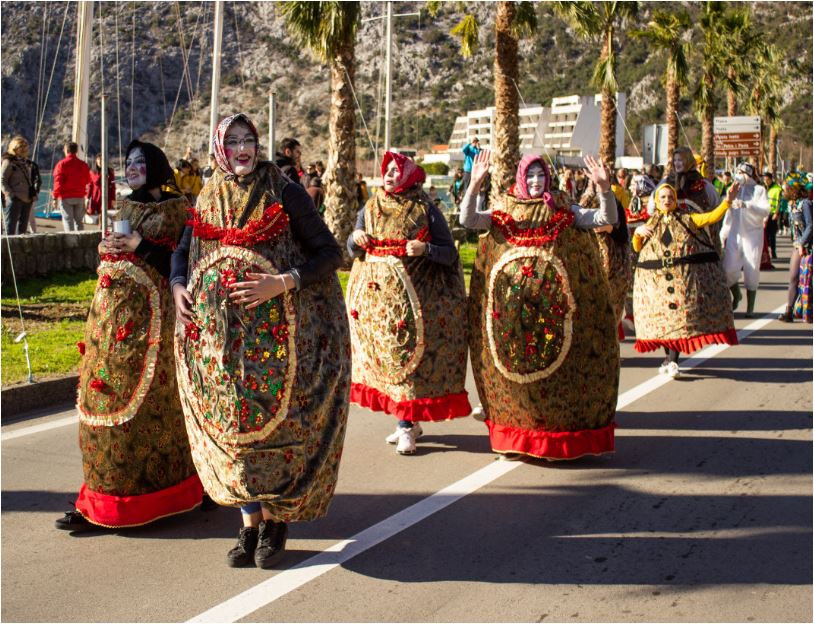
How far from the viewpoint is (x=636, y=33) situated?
3058 centimetres

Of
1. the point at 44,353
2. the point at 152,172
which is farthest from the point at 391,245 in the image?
the point at 44,353

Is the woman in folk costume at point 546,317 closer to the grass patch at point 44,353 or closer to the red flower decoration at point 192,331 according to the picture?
the red flower decoration at point 192,331

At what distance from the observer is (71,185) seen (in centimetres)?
1798

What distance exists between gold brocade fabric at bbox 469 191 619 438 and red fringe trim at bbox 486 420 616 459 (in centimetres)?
2

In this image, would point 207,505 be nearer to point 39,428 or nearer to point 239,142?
point 239,142

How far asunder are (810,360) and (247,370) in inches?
330

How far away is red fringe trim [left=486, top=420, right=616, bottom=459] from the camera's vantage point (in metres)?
7.10

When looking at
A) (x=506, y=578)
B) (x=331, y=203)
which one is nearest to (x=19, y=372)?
(x=506, y=578)

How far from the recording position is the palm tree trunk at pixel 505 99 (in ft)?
66.3

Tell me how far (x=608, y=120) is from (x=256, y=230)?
2376cm

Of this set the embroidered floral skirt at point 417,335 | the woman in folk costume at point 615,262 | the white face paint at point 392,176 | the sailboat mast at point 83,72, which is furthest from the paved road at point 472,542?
the sailboat mast at point 83,72

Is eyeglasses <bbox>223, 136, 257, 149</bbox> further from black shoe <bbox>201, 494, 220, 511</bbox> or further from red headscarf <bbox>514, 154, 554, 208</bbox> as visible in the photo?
red headscarf <bbox>514, 154, 554, 208</bbox>

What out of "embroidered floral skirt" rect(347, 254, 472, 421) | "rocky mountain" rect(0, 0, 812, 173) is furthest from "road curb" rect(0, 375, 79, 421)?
"rocky mountain" rect(0, 0, 812, 173)

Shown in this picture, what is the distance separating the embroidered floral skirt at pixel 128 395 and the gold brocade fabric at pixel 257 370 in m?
0.48
